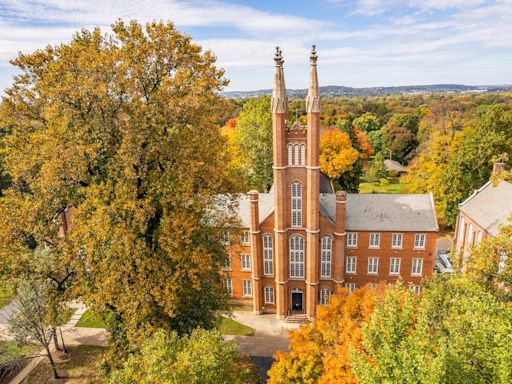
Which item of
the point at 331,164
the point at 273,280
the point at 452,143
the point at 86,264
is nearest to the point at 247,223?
the point at 273,280

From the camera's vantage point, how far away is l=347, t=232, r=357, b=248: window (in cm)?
3416

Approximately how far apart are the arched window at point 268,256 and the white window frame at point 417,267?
46.1 ft

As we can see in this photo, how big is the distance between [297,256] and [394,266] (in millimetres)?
10101

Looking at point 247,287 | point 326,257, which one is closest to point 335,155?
point 326,257

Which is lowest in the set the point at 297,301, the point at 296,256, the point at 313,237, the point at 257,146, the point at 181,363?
the point at 297,301

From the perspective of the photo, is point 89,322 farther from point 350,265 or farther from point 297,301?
point 350,265

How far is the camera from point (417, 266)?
34281 mm

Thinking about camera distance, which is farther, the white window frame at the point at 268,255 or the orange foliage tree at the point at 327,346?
the white window frame at the point at 268,255

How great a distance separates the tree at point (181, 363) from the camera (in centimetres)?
1448

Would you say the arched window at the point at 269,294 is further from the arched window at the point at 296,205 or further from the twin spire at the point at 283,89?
the twin spire at the point at 283,89

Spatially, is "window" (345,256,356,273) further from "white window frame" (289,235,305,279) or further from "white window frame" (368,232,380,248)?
"white window frame" (289,235,305,279)

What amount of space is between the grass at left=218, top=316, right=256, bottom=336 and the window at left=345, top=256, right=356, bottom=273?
440 inches

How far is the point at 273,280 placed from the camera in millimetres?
34562

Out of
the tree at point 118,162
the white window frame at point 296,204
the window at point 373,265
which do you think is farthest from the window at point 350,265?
the tree at point 118,162
